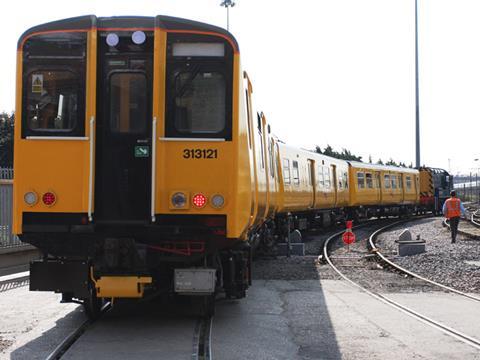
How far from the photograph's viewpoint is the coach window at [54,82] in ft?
24.1

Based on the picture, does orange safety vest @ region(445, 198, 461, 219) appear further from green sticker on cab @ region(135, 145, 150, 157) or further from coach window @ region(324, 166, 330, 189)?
green sticker on cab @ region(135, 145, 150, 157)

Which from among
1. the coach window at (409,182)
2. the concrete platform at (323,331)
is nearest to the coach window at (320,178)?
the concrete platform at (323,331)

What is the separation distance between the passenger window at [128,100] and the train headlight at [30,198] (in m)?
1.10

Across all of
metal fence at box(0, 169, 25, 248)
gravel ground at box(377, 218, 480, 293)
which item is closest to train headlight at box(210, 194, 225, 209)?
gravel ground at box(377, 218, 480, 293)

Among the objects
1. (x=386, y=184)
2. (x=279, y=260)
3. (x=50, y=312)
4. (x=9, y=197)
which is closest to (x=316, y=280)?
(x=279, y=260)

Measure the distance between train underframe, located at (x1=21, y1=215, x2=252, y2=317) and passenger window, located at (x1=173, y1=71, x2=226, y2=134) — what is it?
3.62 feet

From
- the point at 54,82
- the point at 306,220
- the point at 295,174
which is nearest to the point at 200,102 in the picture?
the point at 54,82

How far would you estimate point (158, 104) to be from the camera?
287 inches

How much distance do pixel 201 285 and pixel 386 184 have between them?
1172 inches

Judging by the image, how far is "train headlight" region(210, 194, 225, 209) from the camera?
726 centimetres

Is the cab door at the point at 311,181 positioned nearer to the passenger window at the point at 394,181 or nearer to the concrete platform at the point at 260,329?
the concrete platform at the point at 260,329

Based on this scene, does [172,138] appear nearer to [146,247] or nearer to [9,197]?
[146,247]

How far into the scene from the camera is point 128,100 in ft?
24.4

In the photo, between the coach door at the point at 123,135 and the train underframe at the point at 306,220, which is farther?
the train underframe at the point at 306,220
